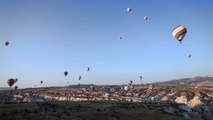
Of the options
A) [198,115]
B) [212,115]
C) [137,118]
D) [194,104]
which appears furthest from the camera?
[194,104]

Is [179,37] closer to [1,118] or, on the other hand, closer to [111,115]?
[111,115]

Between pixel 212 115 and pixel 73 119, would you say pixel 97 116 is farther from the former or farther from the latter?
pixel 212 115

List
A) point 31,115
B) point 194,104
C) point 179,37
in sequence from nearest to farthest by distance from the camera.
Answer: point 31,115
point 179,37
point 194,104

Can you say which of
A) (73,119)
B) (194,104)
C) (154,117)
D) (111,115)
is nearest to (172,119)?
(154,117)

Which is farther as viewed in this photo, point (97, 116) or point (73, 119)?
point (97, 116)

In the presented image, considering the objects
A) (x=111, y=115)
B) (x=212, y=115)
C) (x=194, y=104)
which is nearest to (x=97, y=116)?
(x=111, y=115)

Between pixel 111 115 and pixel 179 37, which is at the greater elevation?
pixel 179 37
